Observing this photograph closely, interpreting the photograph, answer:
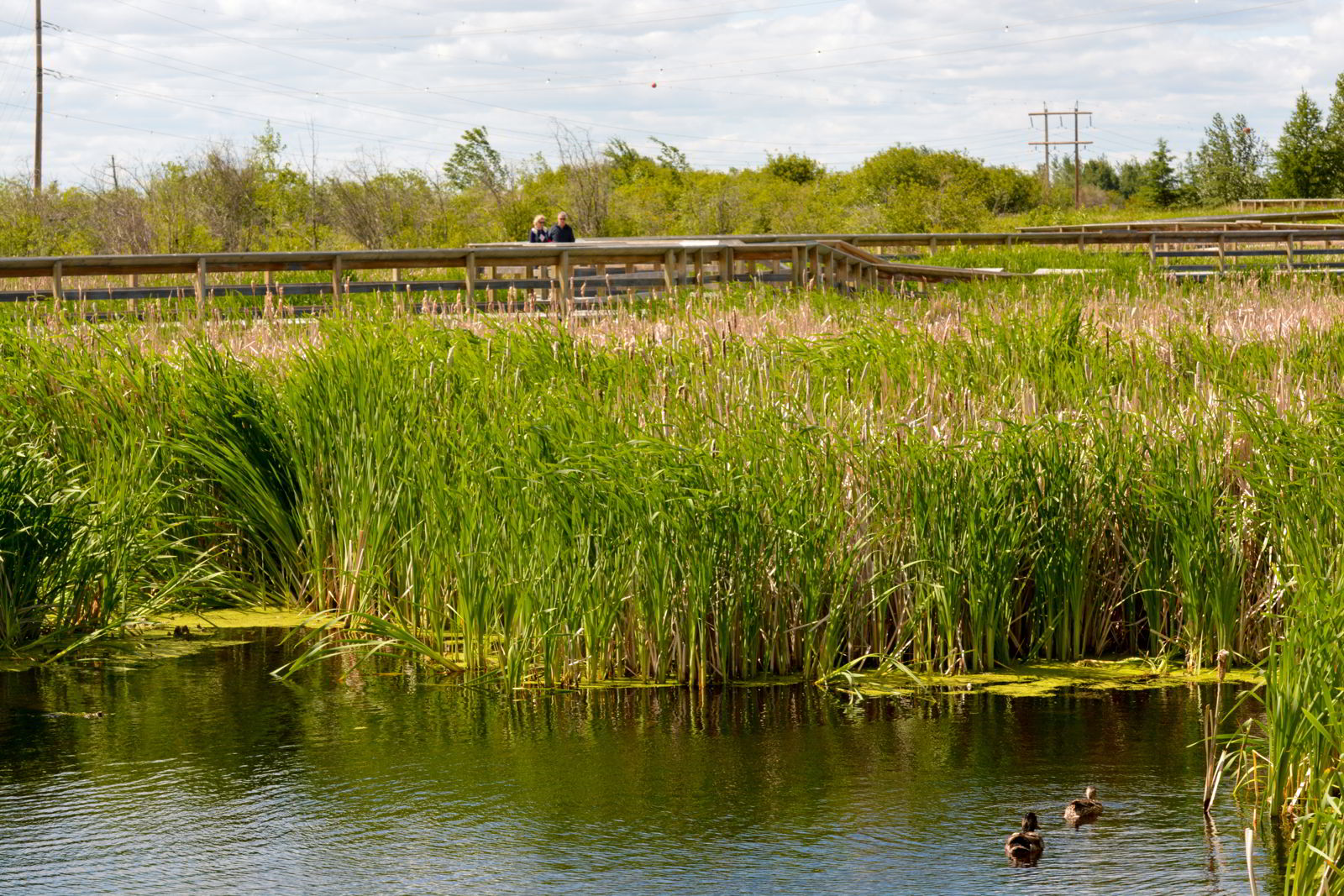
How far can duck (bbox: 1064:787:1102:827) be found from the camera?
4422mm

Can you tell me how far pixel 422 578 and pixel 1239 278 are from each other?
47.6ft

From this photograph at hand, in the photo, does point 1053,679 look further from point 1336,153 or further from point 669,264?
point 1336,153

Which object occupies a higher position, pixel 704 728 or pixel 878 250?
pixel 878 250

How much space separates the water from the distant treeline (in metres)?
35.8

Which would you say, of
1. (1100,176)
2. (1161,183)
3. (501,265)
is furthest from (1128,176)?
(501,265)

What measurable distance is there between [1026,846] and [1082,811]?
1.13 feet

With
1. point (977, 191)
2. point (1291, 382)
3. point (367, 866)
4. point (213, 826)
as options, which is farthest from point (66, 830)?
point (977, 191)

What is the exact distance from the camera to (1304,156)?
6694cm

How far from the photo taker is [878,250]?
127ft

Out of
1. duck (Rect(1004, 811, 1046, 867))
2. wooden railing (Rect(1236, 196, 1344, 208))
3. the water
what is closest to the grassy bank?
the water

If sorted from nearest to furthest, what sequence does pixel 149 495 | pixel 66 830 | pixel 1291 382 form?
1. pixel 66 830
2. pixel 149 495
3. pixel 1291 382

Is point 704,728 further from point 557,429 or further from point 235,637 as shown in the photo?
point 235,637

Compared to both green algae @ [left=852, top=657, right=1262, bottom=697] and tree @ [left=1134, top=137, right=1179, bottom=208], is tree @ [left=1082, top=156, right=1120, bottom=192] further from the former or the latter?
green algae @ [left=852, top=657, right=1262, bottom=697]

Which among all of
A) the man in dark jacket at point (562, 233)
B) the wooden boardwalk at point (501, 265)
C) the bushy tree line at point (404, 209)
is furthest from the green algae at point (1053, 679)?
the bushy tree line at point (404, 209)
